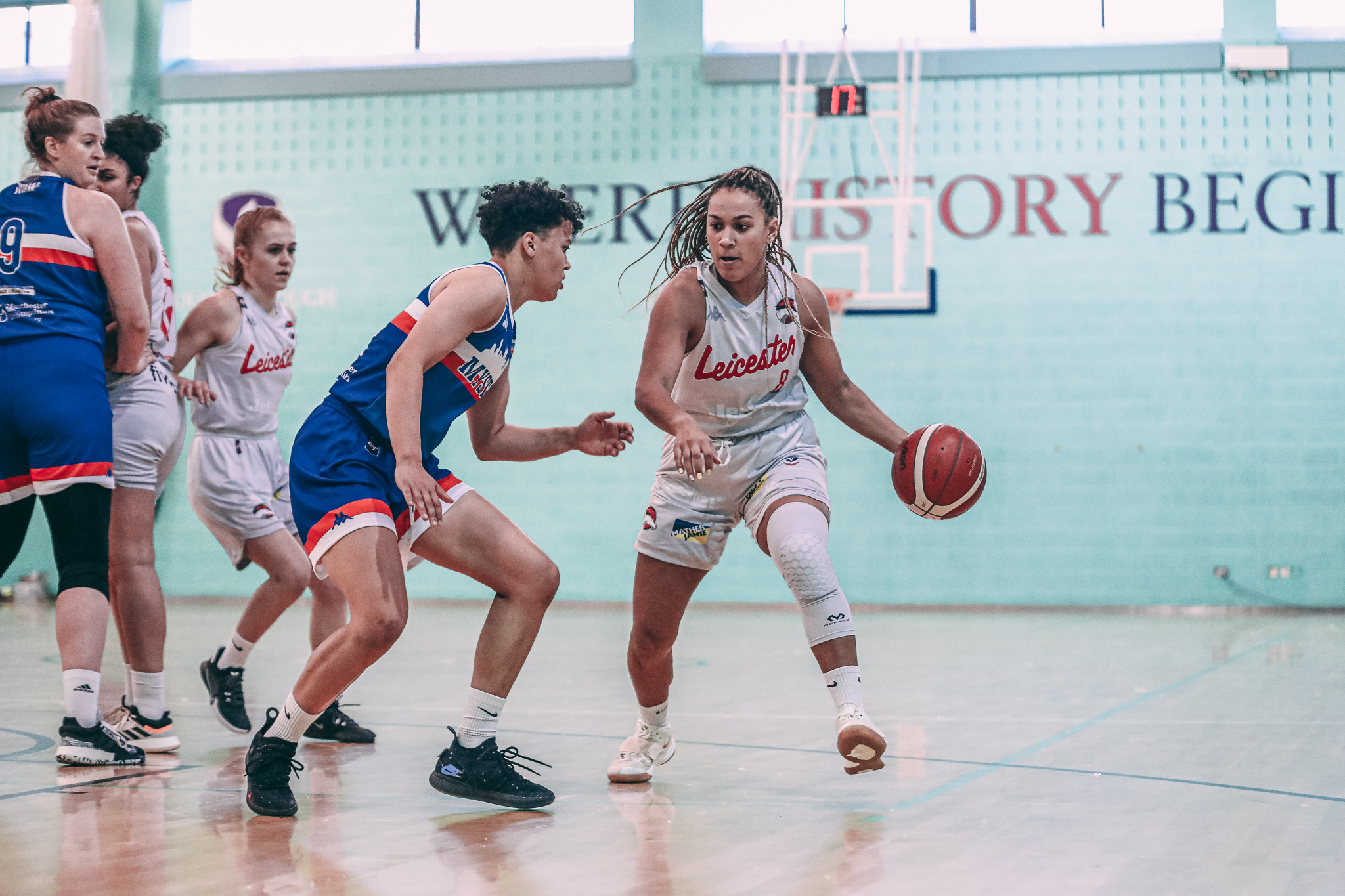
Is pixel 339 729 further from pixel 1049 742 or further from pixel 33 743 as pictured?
pixel 1049 742

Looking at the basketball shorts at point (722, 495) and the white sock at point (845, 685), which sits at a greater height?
the basketball shorts at point (722, 495)

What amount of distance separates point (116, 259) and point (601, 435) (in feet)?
4.55

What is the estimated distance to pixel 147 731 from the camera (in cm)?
370

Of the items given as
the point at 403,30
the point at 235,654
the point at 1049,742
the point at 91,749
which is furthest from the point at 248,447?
the point at 403,30

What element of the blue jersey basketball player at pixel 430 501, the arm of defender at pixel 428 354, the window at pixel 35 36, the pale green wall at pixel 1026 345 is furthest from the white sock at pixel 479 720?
the window at pixel 35 36

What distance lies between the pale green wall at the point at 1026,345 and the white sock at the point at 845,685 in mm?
6646

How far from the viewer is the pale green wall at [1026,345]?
9.36 metres

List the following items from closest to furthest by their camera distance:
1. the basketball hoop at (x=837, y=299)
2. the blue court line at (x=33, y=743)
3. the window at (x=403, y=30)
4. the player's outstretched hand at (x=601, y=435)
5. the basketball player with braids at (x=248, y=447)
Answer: the player's outstretched hand at (x=601, y=435), the blue court line at (x=33, y=743), the basketball player with braids at (x=248, y=447), the basketball hoop at (x=837, y=299), the window at (x=403, y=30)

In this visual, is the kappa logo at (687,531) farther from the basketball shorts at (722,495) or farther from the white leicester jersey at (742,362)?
the white leicester jersey at (742,362)

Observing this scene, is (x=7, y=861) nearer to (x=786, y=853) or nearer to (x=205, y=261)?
(x=786, y=853)

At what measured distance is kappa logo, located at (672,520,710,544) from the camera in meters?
3.34

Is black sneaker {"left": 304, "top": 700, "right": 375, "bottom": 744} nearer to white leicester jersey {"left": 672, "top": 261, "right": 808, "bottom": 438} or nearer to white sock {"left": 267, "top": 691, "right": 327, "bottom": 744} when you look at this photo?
white sock {"left": 267, "top": 691, "right": 327, "bottom": 744}

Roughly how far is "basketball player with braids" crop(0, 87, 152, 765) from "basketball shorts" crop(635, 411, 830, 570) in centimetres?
141

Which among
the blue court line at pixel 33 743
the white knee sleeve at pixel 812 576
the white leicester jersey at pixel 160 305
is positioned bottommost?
the blue court line at pixel 33 743
